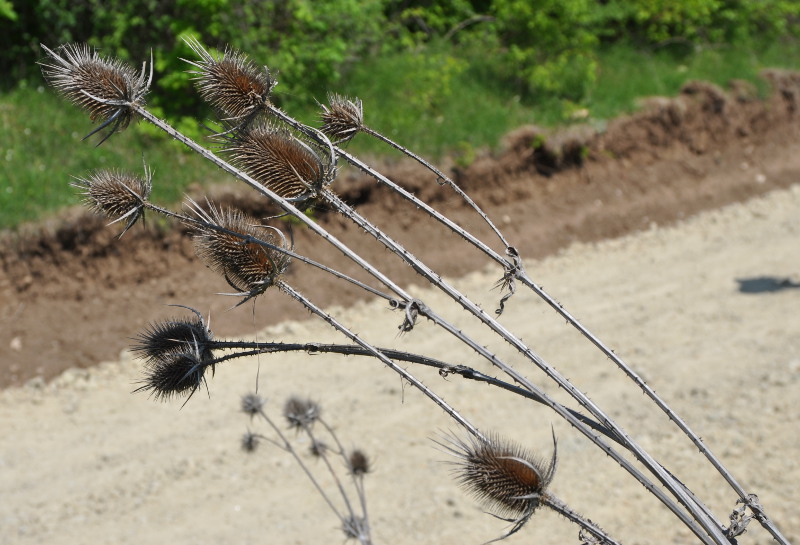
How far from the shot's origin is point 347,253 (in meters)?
1.41

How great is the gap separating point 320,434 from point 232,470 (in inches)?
28.5

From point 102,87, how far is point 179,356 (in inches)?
20.6

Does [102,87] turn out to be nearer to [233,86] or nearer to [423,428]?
[233,86]

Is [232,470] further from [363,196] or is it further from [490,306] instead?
[363,196]

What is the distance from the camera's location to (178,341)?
1.72 meters

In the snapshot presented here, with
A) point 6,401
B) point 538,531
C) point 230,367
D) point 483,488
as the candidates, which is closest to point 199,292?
point 230,367

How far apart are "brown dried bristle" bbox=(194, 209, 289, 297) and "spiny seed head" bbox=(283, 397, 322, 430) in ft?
5.73

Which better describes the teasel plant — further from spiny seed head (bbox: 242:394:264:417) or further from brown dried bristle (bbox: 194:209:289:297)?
spiny seed head (bbox: 242:394:264:417)

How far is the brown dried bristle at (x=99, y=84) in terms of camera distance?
4.90 ft

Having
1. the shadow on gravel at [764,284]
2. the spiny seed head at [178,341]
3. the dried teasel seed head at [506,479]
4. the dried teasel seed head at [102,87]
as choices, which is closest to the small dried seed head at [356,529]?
the spiny seed head at [178,341]

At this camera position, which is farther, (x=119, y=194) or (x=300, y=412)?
(x=300, y=412)

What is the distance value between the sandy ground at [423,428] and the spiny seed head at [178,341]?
3248 mm

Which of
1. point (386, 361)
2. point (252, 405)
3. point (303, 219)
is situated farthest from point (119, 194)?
point (252, 405)

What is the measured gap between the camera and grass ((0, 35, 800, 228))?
27.4 ft
